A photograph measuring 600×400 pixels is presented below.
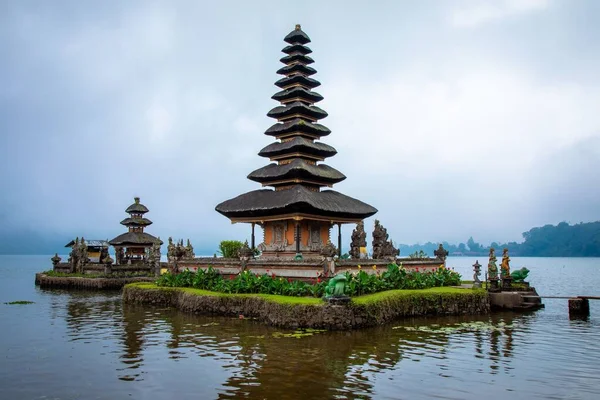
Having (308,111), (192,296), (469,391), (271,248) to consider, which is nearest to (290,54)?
(308,111)

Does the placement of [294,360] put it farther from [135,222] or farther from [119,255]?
[135,222]

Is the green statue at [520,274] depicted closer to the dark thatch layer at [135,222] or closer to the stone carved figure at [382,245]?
the stone carved figure at [382,245]

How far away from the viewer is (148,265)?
45.9m

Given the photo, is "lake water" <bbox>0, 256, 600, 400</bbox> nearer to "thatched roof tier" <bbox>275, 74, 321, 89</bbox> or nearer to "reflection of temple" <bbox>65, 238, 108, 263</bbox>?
"thatched roof tier" <bbox>275, 74, 321, 89</bbox>

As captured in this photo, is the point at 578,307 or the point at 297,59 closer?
the point at 578,307

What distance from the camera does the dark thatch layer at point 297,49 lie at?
3431 centimetres

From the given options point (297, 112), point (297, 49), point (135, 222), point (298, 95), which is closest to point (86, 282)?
point (135, 222)

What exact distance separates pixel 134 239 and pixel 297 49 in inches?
1100

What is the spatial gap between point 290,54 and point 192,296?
19.8 m

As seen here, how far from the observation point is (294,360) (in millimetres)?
13562

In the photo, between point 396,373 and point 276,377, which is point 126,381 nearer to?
point 276,377

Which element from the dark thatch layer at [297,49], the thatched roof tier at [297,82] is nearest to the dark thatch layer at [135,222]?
the thatched roof tier at [297,82]

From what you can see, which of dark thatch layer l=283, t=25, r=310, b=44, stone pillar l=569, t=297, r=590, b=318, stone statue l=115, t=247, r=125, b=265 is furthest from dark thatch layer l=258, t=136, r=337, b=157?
stone statue l=115, t=247, r=125, b=265

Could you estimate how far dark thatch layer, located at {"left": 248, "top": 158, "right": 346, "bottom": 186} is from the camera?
96.6ft
